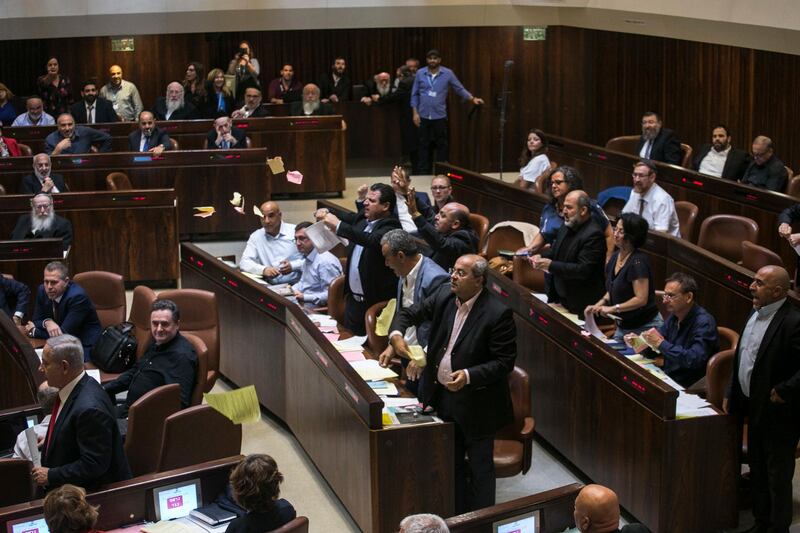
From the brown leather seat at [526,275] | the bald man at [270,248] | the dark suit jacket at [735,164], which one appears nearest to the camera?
the brown leather seat at [526,275]

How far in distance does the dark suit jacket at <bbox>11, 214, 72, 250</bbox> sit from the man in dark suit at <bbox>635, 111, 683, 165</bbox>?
553 centimetres

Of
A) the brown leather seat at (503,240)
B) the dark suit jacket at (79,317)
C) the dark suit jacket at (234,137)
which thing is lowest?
the dark suit jacket at (79,317)

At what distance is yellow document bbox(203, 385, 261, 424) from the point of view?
18.7ft

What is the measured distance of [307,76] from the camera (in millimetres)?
16875

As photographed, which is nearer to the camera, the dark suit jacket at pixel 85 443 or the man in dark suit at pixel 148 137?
the dark suit jacket at pixel 85 443

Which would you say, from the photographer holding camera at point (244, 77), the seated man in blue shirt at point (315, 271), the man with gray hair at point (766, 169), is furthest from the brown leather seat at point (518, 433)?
the photographer holding camera at point (244, 77)

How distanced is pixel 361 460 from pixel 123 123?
8.10m

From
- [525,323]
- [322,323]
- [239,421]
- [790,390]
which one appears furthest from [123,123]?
[790,390]

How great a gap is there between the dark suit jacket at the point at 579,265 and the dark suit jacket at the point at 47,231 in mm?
4422

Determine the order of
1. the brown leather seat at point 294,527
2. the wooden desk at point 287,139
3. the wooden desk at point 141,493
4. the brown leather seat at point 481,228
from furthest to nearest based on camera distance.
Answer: the wooden desk at point 287,139
the brown leather seat at point 481,228
the wooden desk at point 141,493
the brown leather seat at point 294,527

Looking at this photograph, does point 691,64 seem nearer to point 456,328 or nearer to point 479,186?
point 479,186

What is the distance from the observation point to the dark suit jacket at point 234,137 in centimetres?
1237

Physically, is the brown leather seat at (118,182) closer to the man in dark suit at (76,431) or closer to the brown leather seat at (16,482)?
the man in dark suit at (76,431)

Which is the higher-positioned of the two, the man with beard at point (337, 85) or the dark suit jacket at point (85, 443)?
the man with beard at point (337, 85)
